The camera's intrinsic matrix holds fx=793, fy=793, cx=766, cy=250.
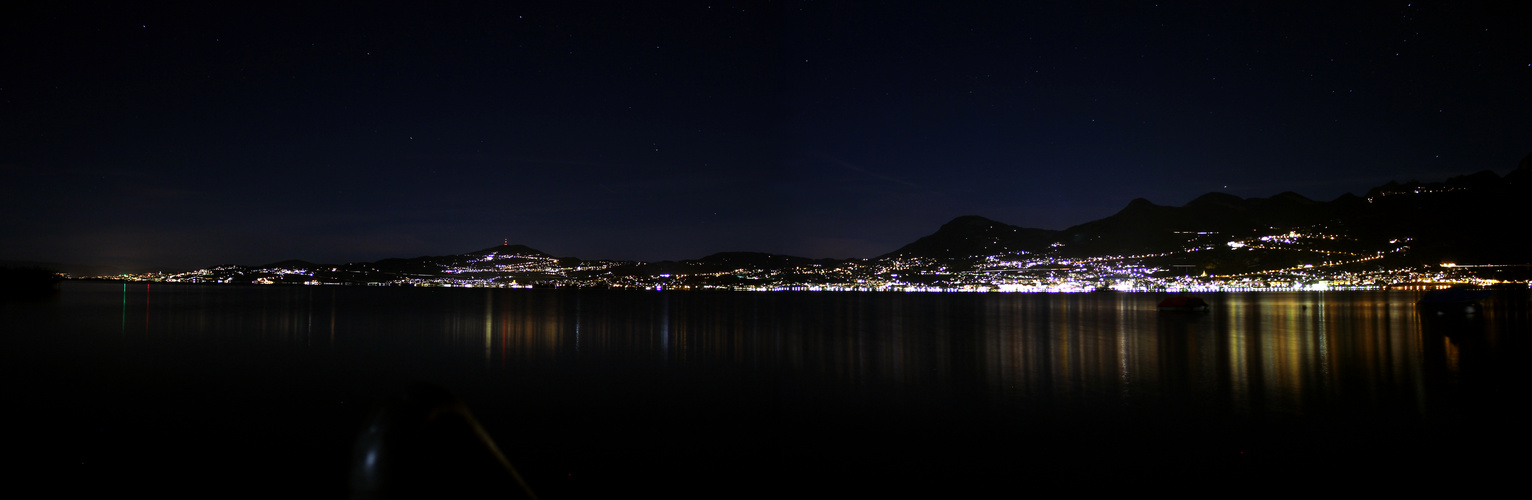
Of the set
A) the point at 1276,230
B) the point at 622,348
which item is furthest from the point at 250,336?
the point at 1276,230

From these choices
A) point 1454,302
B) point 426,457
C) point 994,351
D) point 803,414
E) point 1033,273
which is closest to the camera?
point 426,457

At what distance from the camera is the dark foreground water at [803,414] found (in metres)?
5.91

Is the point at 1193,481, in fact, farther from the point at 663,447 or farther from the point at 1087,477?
the point at 663,447

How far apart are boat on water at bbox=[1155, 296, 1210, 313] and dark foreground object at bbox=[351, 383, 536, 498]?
3829 cm

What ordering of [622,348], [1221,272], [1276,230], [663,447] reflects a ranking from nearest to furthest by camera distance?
[663,447] < [622,348] < [1221,272] < [1276,230]

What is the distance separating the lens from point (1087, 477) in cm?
582

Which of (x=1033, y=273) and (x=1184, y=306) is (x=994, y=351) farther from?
(x=1033, y=273)

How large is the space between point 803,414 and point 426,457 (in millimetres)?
7484

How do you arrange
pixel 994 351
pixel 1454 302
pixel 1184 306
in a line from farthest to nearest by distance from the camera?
pixel 1184 306 → pixel 1454 302 → pixel 994 351

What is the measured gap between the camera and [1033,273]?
458 feet

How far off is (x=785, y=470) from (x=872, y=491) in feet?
2.83

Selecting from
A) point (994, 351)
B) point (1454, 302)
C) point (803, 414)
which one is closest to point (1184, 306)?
point (1454, 302)

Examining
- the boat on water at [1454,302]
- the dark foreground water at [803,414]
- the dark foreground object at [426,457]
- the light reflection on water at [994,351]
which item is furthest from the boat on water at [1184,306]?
the dark foreground object at [426,457]

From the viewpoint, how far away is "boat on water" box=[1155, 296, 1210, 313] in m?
34.7
